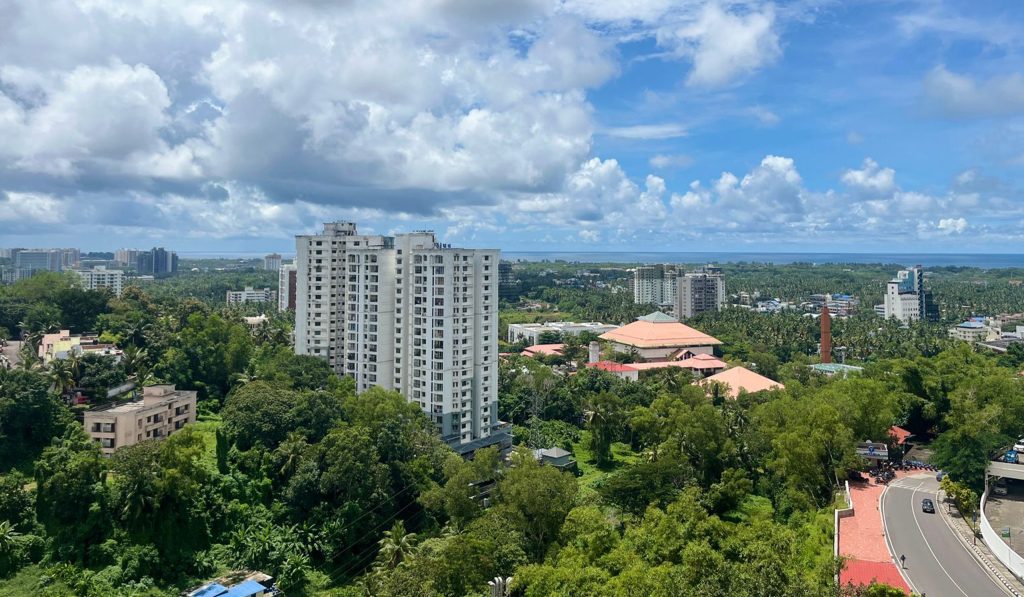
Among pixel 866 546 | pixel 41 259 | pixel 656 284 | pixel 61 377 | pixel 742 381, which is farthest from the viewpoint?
pixel 41 259

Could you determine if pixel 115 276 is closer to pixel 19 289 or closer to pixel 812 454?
pixel 19 289

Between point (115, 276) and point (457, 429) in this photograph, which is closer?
point (457, 429)

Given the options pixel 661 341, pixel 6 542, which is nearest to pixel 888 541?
pixel 6 542

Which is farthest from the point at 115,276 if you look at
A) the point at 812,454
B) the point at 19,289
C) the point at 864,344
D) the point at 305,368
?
the point at 812,454

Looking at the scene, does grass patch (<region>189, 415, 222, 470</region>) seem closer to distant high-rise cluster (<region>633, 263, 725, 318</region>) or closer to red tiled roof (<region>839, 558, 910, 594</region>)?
red tiled roof (<region>839, 558, 910, 594</region>)

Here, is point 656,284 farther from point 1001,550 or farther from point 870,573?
point 870,573

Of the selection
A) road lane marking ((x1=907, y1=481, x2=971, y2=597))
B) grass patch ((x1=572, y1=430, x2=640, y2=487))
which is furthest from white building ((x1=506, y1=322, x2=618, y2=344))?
road lane marking ((x1=907, y1=481, x2=971, y2=597))
